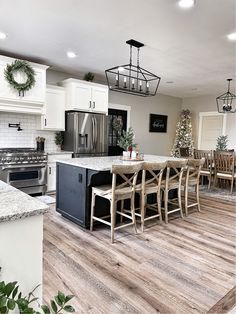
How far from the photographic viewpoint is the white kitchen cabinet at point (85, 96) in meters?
5.26

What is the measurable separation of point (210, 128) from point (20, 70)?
245 inches

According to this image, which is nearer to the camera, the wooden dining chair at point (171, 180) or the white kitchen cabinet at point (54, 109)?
the wooden dining chair at point (171, 180)

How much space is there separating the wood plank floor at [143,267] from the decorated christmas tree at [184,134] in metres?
4.86

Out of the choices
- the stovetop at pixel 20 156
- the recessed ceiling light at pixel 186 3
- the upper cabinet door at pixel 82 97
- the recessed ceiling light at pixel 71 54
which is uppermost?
the recessed ceiling light at pixel 71 54

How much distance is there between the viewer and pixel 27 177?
4.77 m

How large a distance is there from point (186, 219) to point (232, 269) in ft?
4.77

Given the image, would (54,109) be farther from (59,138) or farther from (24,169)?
(24,169)

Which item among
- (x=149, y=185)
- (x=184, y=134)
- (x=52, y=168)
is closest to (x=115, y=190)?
(x=149, y=185)

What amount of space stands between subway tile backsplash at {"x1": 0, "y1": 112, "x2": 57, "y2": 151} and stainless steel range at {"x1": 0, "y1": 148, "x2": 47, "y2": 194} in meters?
0.23

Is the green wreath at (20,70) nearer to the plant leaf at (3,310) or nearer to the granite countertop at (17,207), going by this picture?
the granite countertop at (17,207)

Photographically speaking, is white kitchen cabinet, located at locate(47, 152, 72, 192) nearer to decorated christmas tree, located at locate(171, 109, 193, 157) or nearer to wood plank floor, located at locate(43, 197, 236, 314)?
wood plank floor, located at locate(43, 197, 236, 314)

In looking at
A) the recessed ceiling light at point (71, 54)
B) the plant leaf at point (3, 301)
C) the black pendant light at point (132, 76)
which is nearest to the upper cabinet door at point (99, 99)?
the black pendant light at point (132, 76)

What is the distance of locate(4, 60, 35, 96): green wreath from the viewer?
4.30m

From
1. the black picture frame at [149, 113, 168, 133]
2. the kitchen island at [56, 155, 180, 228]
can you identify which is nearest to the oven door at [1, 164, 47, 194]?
the kitchen island at [56, 155, 180, 228]
